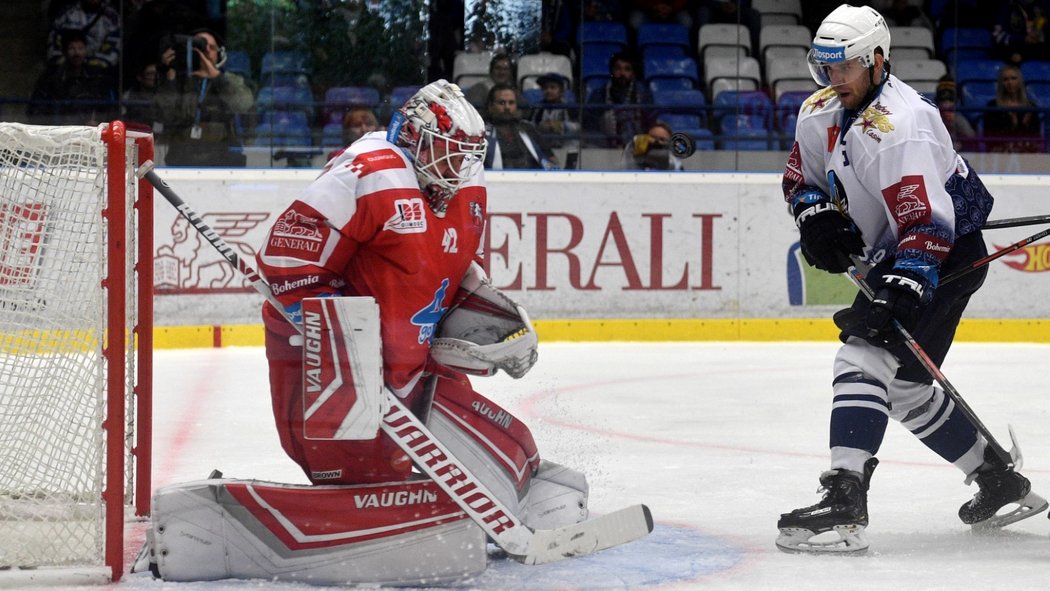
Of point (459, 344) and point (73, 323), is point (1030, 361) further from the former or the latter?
point (73, 323)

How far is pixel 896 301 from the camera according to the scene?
254 cm

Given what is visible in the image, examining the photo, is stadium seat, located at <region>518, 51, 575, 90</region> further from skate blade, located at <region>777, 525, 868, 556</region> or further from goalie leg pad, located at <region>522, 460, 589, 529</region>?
skate blade, located at <region>777, 525, 868, 556</region>

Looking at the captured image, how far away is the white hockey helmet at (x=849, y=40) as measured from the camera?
2.63 m

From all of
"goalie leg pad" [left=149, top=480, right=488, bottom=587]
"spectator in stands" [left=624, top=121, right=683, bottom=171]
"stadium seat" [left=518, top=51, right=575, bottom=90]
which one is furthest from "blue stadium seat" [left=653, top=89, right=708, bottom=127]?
"goalie leg pad" [left=149, top=480, right=488, bottom=587]

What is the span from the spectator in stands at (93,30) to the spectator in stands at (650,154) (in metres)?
2.39

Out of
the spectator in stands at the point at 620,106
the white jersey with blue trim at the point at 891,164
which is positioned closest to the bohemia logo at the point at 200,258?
the spectator in stands at the point at 620,106

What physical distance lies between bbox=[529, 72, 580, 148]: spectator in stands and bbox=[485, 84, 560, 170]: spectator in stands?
9cm

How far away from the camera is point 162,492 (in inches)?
91.4

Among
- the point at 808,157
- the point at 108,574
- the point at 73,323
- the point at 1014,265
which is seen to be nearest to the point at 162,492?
the point at 108,574

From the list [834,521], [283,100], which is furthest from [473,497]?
[283,100]

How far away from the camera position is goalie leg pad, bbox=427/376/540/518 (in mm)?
2396

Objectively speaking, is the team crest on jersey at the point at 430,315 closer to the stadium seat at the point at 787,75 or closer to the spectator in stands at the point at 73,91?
the spectator in stands at the point at 73,91

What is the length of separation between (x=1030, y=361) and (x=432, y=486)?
13.3 ft

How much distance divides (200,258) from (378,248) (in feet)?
12.4
